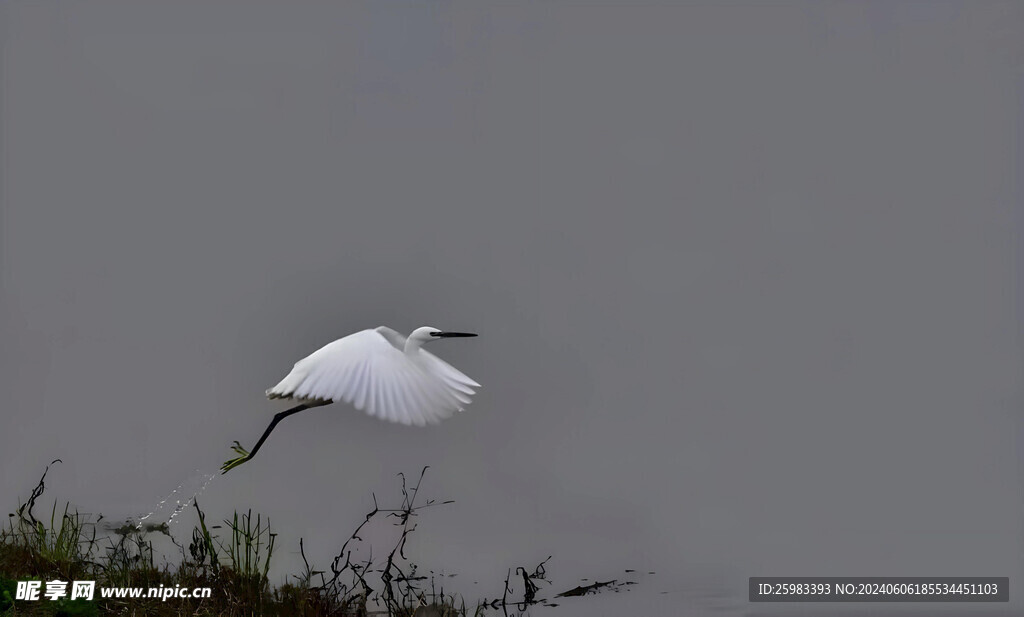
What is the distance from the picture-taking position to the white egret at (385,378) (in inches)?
193

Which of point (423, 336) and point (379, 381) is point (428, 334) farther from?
point (379, 381)

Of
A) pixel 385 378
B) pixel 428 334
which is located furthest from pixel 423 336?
pixel 385 378

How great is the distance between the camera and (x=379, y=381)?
504cm

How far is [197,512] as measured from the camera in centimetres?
529

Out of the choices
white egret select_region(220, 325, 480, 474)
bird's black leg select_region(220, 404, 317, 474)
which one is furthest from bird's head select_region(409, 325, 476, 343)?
bird's black leg select_region(220, 404, 317, 474)

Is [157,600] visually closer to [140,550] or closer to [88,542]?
[140,550]

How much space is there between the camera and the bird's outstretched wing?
4883 mm

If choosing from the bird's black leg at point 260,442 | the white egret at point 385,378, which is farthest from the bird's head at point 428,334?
the bird's black leg at point 260,442

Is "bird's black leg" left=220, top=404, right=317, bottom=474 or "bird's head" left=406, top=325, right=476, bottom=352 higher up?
"bird's head" left=406, top=325, right=476, bottom=352

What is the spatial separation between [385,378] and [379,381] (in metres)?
0.05

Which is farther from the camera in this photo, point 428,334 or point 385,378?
point 428,334

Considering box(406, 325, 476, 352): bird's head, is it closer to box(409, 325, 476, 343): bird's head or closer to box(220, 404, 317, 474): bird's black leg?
box(409, 325, 476, 343): bird's head

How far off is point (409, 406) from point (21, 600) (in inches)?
98.6

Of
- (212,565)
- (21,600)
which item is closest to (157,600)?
(212,565)
